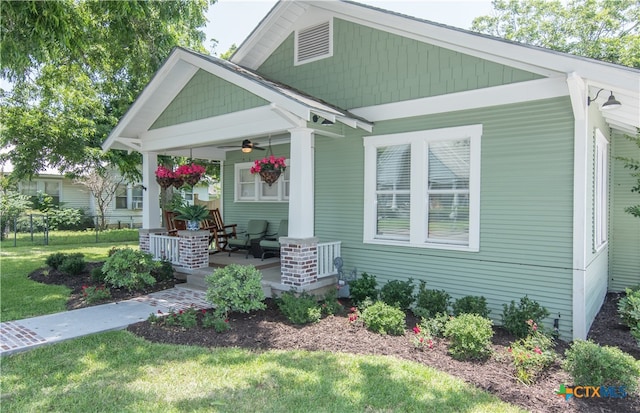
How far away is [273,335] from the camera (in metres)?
5.00

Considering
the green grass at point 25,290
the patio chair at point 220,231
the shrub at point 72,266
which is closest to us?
the green grass at point 25,290

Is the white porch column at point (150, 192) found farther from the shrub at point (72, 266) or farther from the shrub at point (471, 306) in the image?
the shrub at point (471, 306)

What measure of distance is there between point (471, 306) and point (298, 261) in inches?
102

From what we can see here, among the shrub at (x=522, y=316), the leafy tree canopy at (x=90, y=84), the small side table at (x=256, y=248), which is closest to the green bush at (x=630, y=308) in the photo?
the shrub at (x=522, y=316)

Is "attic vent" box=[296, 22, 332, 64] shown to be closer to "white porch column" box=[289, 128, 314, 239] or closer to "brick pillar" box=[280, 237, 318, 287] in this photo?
"white porch column" box=[289, 128, 314, 239]

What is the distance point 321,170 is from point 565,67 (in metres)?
4.12

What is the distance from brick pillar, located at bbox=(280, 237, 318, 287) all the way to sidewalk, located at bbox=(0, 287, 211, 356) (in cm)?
140

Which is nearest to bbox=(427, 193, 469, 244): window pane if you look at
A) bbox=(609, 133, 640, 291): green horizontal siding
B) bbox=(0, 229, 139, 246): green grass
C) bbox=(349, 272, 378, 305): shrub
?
bbox=(349, 272, 378, 305): shrub

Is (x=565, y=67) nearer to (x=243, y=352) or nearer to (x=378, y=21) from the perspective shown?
(x=378, y=21)

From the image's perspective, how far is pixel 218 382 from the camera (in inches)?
144

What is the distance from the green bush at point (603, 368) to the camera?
11.3ft

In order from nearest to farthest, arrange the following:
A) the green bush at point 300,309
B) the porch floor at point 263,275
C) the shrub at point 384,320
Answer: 1. the shrub at point 384,320
2. the green bush at point 300,309
3. the porch floor at point 263,275

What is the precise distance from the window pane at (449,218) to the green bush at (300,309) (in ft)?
7.24

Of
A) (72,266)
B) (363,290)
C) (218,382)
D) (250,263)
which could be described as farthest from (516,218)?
(72,266)
